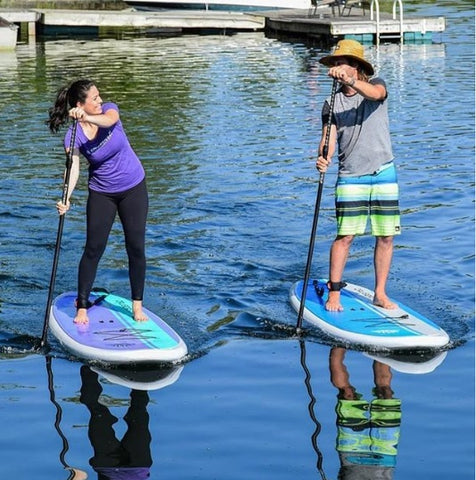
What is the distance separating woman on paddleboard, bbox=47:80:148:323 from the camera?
28.2 feet

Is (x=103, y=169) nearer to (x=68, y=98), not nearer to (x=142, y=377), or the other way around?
(x=68, y=98)

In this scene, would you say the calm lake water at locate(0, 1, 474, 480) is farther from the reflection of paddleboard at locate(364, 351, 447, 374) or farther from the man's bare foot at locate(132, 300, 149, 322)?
the man's bare foot at locate(132, 300, 149, 322)

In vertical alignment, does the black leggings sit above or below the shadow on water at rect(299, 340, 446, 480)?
above

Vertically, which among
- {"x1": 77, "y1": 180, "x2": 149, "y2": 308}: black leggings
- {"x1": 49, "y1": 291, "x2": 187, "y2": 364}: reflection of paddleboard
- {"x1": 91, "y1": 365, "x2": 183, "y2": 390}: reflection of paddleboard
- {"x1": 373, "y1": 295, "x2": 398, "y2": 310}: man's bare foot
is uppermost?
{"x1": 77, "y1": 180, "x2": 149, "y2": 308}: black leggings

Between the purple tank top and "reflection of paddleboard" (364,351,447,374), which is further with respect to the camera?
the purple tank top

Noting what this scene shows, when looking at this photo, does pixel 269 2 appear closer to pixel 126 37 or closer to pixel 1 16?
pixel 126 37

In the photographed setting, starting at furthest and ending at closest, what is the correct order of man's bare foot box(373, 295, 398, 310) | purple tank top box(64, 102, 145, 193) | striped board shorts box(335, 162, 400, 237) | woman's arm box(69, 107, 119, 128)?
1. man's bare foot box(373, 295, 398, 310)
2. striped board shorts box(335, 162, 400, 237)
3. purple tank top box(64, 102, 145, 193)
4. woman's arm box(69, 107, 119, 128)

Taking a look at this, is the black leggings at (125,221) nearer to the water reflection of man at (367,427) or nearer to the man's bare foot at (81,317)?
the man's bare foot at (81,317)

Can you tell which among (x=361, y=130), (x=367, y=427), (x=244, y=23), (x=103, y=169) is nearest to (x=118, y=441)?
(x=367, y=427)

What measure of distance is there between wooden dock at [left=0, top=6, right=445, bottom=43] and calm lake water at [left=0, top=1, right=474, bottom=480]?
8.97 m

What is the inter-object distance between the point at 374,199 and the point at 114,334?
89.7 inches

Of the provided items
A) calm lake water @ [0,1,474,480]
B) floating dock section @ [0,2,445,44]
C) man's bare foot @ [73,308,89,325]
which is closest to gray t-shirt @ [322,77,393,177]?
calm lake water @ [0,1,474,480]

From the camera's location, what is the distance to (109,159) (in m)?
8.74

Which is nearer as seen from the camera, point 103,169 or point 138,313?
point 103,169
